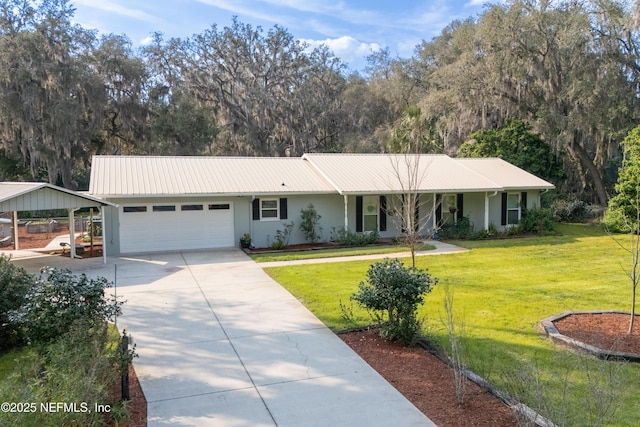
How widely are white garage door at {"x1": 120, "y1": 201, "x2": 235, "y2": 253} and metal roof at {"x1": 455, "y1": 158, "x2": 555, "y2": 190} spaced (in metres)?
10.8

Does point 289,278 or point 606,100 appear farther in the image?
point 606,100

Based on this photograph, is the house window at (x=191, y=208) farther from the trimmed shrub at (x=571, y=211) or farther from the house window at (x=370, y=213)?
the trimmed shrub at (x=571, y=211)

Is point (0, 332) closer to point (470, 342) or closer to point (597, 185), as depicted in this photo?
point (470, 342)

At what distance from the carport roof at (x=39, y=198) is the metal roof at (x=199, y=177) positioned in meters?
1.38

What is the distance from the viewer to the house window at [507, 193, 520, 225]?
61.6 ft

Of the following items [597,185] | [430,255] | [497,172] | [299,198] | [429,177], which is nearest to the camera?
[430,255]

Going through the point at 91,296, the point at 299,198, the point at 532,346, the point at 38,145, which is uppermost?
the point at 38,145

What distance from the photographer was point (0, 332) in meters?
6.12

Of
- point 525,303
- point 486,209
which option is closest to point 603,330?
point 525,303

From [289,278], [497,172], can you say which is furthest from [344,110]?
[289,278]

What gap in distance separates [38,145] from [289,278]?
2094 centimetres

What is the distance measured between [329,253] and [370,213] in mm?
3572

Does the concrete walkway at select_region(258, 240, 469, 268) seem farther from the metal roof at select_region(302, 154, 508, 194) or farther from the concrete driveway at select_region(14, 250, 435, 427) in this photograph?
the concrete driveway at select_region(14, 250, 435, 427)

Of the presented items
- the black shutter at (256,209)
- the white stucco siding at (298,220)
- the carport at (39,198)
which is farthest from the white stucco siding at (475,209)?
the carport at (39,198)
